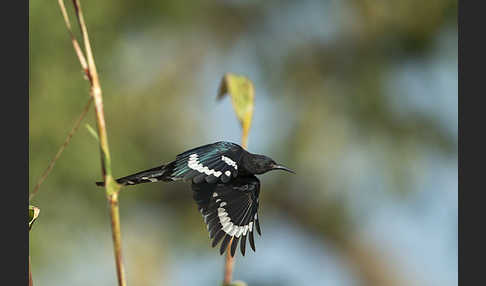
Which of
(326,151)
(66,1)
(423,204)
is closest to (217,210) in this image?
(66,1)

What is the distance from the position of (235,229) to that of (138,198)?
342 centimetres

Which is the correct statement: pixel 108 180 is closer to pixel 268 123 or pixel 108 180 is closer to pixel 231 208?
pixel 231 208

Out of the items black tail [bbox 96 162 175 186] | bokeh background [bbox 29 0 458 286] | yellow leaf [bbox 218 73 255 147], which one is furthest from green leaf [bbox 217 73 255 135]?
bokeh background [bbox 29 0 458 286]

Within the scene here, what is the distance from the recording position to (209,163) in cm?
65

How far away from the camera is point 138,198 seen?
4.10 m

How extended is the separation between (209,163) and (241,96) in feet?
0.44

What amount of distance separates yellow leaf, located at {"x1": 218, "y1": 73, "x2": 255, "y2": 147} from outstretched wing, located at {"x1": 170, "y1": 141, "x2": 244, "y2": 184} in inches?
0.9

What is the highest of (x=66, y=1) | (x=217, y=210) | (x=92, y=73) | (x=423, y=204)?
(x=66, y=1)

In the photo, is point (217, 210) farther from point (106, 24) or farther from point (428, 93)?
point (428, 93)

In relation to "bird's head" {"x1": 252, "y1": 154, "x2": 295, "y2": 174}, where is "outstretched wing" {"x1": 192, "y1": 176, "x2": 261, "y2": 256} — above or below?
below

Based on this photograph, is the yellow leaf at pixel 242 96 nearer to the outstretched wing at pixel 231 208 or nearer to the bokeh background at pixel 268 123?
the outstretched wing at pixel 231 208

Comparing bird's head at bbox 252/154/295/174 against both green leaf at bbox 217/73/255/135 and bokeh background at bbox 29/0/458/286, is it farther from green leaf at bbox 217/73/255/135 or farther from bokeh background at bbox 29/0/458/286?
bokeh background at bbox 29/0/458/286

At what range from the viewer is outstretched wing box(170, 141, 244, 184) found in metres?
0.62

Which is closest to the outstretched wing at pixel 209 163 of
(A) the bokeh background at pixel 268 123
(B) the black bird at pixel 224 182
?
(B) the black bird at pixel 224 182
